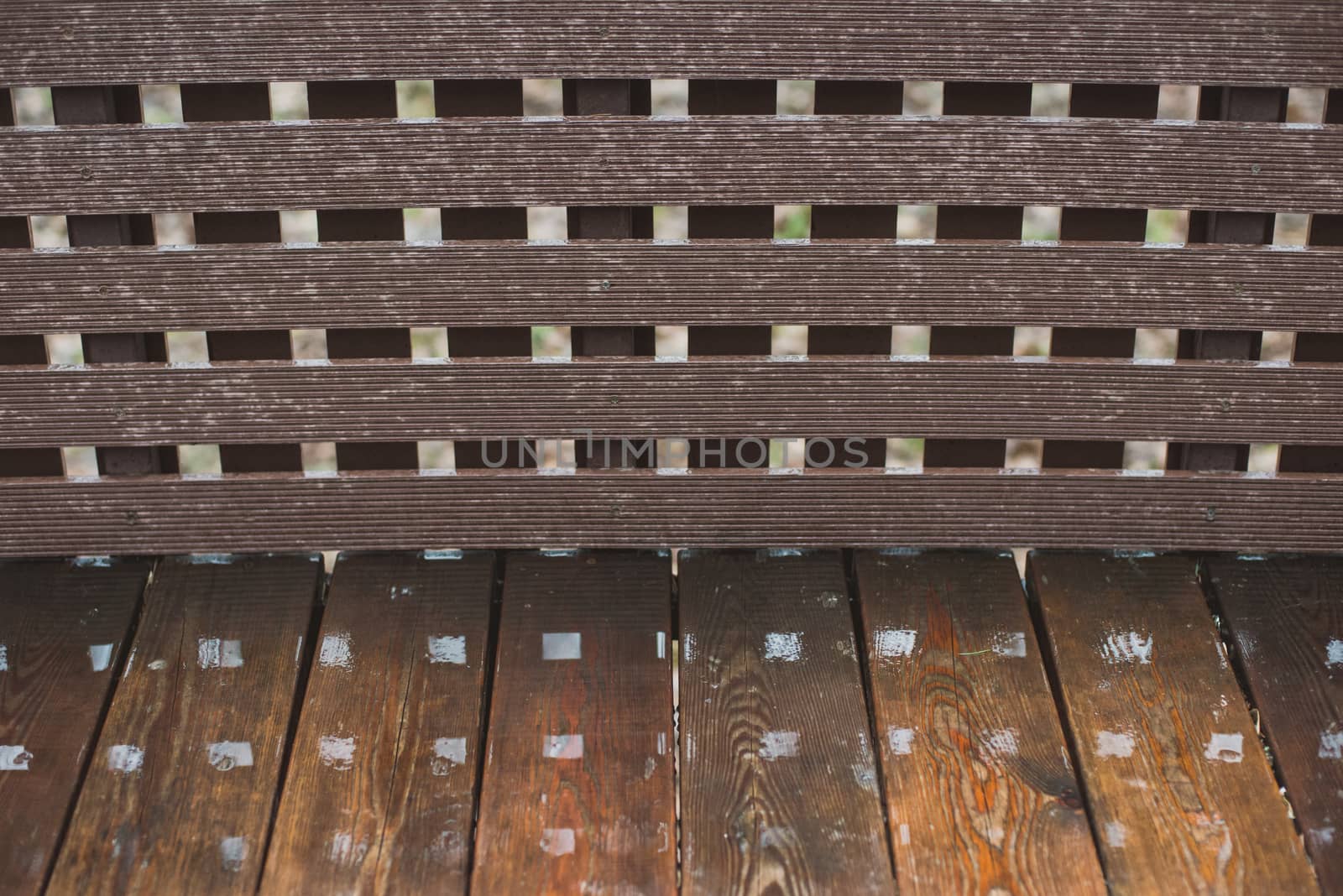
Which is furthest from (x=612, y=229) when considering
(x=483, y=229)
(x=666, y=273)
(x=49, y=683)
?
(x=49, y=683)

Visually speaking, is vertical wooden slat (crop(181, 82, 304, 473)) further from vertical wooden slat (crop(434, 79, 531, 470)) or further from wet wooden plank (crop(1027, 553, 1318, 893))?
wet wooden plank (crop(1027, 553, 1318, 893))

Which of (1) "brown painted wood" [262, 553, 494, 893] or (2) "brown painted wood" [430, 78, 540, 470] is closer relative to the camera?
(1) "brown painted wood" [262, 553, 494, 893]

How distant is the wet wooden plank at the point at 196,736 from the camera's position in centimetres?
189

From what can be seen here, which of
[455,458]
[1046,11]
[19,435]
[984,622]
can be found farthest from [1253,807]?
[19,435]

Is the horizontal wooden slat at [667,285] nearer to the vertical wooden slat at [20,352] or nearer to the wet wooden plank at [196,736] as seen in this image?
the vertical wooden slat at [20,352]

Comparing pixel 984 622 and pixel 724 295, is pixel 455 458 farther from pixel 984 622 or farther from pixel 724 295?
pixel 984 622

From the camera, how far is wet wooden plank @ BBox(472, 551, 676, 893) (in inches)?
74.1

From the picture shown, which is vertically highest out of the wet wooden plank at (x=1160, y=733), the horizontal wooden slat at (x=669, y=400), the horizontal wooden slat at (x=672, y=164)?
the horizontal wooden slat at (x=672, y=164)

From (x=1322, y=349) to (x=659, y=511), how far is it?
4.20ft

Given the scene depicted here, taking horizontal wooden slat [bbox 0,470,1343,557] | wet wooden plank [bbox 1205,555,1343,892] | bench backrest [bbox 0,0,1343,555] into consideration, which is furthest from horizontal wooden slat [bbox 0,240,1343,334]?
wet wooden plank [bbox 1205,555,1343,892]

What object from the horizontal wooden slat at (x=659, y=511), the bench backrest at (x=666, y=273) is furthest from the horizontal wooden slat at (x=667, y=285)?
the horizontal wooden slat at (x=659, y=511)

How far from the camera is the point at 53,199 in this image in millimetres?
2271

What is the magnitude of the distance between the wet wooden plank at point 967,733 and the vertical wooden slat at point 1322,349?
1.97 feet

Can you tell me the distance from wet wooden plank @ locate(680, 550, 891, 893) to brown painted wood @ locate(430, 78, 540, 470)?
0.46 m
